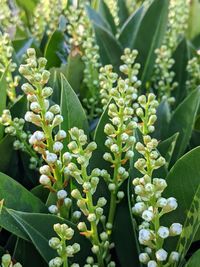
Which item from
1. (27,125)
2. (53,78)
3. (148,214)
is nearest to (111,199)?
(148,214)

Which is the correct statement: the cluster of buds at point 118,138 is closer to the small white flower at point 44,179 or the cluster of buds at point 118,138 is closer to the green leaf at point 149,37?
the small white flower at point 44,179

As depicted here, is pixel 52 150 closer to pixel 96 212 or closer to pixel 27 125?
pixel 96 212

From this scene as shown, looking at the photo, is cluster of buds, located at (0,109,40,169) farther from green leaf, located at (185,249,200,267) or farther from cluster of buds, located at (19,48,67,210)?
green leaf, located at (185,249,200,267)

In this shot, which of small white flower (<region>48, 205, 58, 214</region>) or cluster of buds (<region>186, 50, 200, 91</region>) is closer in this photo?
small white flower (<region>48, 205, 58, 214</region>)

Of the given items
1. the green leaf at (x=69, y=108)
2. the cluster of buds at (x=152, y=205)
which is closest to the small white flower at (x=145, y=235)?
the cluster of buds at (x=152, y=205)

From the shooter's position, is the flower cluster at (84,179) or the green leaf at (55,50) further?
the green leaf at (55,50)

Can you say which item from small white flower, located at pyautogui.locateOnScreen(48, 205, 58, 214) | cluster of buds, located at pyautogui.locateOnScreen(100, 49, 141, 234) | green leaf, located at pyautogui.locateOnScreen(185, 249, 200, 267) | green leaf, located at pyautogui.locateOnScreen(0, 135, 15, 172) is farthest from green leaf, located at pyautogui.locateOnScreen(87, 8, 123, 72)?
green leaf, located at pyautogui.locateOnScreen(185, 249, 200, 267)

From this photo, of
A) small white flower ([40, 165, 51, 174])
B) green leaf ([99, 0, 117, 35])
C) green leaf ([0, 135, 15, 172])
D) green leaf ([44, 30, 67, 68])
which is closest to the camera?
small white flower ([40, 165, 51, 174])
